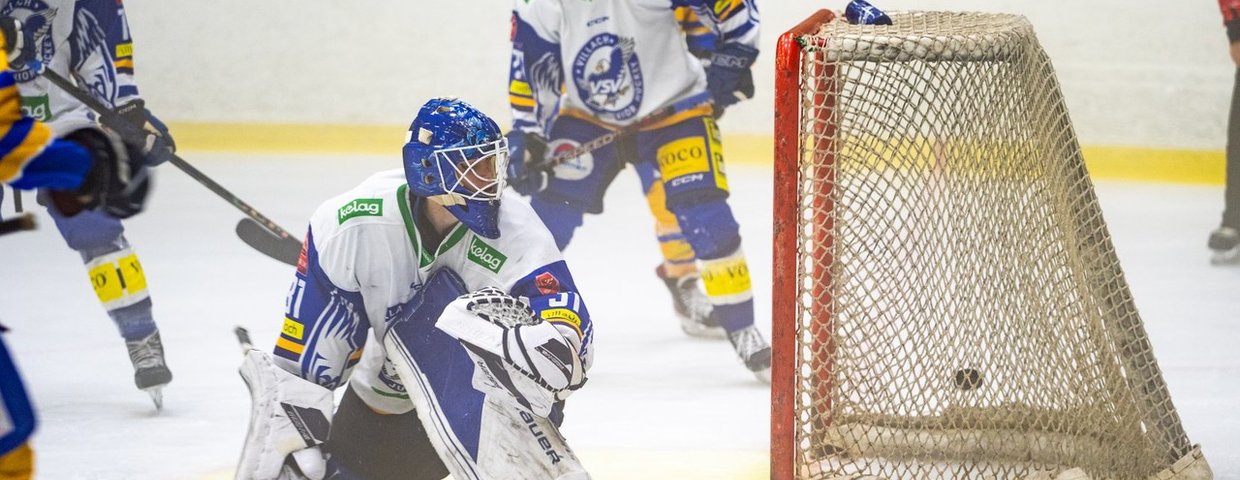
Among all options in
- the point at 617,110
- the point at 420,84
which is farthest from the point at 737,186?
the point at 617,110

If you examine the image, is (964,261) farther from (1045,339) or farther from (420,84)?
(420,84)

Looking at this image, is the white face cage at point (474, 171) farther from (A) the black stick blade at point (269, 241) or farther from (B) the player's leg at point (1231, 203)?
(B) the player's leg at point (1231, 203)

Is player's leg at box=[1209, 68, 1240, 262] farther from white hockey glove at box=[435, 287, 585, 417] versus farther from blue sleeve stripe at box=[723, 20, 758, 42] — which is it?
white hockey glove at box=[435, 287, 585, 417]

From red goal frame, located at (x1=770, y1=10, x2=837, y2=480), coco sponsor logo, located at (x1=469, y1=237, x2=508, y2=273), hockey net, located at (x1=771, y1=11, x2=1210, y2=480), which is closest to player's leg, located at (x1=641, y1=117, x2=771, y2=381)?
hockey net, located at (x1=771, y1=11, x2=1210, y2=480)

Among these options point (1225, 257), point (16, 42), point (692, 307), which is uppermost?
point (16, 42)

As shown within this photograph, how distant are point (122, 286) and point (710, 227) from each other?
4.52 feet

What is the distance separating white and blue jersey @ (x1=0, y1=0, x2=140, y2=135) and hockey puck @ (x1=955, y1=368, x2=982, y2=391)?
78.0 inches

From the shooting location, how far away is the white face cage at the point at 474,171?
2.11 m

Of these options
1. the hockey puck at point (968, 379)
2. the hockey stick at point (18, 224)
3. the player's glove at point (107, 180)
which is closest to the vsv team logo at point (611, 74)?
the hockey puck at point (968, 379)

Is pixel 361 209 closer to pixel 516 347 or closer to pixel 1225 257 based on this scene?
pixel 516 347

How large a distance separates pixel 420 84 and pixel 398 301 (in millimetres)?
4764

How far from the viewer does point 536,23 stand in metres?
3.62

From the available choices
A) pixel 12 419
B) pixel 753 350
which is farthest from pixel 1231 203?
pixel 12 419

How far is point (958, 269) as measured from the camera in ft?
8.43
